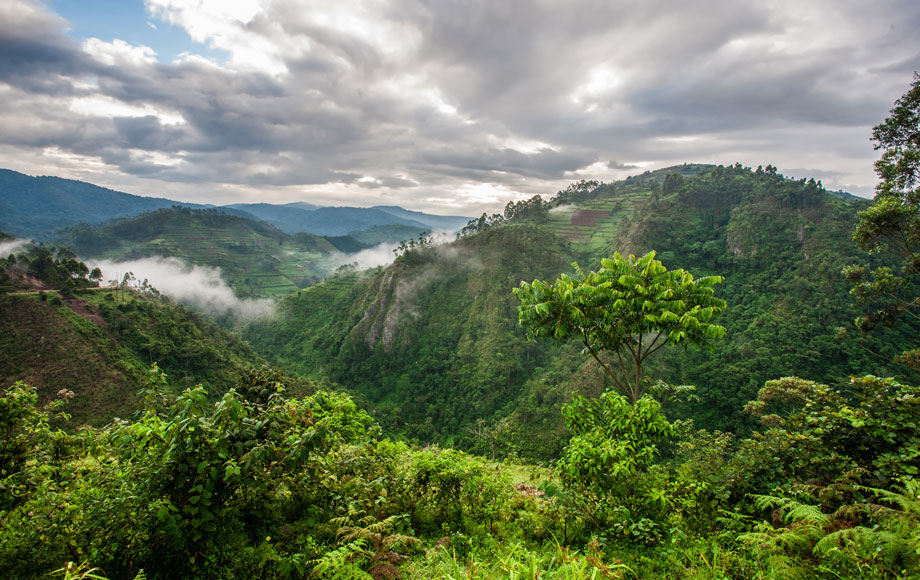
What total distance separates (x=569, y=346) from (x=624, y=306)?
54.0 metres

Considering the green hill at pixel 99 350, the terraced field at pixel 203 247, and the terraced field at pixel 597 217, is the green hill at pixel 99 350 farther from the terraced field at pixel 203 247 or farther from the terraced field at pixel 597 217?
the terraced field at pixel 203 247

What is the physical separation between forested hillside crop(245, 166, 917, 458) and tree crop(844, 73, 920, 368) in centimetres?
1899

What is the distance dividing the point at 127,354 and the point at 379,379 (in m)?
39.9

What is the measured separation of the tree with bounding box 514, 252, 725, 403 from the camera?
6.11 m

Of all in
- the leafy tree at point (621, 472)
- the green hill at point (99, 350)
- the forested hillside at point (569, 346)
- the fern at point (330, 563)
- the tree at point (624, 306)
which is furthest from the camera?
the forested hillside at point (569, 346)

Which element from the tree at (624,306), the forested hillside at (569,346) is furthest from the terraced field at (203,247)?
the tree at (624,306)

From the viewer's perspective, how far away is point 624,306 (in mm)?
6438

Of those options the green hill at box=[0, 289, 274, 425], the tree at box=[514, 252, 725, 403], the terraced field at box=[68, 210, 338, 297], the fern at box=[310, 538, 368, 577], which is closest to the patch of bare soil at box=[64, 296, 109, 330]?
the green hill at box=[0, 289, 274, 425]

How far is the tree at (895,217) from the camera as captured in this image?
10406mm

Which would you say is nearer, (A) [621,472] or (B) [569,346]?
(A) [621,472]

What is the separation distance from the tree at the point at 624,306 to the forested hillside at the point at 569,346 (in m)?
27.2

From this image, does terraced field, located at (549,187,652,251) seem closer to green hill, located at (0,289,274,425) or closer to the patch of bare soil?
green hill, located at (0,289,274,425)

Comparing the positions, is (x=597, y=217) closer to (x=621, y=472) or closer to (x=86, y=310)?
(x=621, y=472)

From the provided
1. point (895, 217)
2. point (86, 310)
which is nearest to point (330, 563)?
point (895, 217)
